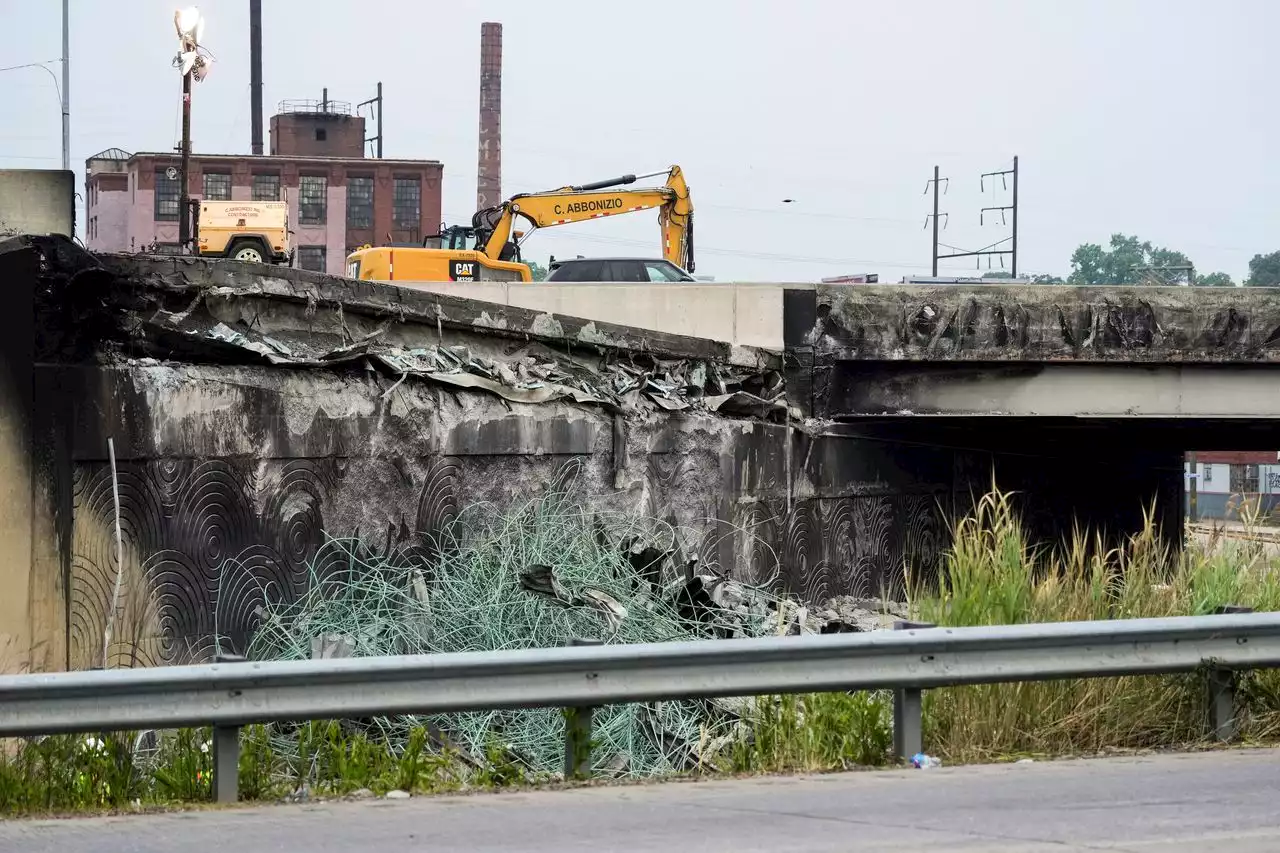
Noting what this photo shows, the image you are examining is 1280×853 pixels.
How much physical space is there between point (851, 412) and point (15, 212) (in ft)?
27.9

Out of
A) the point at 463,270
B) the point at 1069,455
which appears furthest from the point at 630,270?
the point at 1069,455

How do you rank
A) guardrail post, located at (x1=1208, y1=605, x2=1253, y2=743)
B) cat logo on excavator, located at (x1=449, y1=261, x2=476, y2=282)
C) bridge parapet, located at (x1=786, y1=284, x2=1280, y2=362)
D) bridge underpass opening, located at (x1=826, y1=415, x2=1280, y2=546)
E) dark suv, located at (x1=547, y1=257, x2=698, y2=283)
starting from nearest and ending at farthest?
guardrail post, located at (x1=1208, y1=605, x2=1253, y2=743), bridge parapet, located at (x1=786, y1=284, x2=1280, y2=362), bridge underpass opening, located at (x1=826, y1=415, x2=1280, y2=546), dark suv, located at (x1=547, y1=257, x2=698, y2=283), cat logo on excavator, located at (x1=449, y1=261, x2=476, y2=282)

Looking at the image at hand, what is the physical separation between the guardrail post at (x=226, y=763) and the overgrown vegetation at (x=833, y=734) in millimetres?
148

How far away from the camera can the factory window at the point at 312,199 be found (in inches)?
2672

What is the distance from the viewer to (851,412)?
47.9 ft

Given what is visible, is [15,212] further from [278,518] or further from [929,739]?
[929,739]

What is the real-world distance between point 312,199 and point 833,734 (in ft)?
213

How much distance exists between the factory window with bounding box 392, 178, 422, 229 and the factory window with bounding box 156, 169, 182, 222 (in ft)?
33.0

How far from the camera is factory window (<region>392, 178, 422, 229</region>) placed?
226 ft

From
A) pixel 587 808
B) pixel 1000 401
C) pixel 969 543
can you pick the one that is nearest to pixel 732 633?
pixel 969 543

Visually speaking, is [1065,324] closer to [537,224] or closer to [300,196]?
[537,224]

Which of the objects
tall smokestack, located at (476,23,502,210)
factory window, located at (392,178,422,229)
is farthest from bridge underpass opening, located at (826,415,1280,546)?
factory window, located at (392,178,422,229)

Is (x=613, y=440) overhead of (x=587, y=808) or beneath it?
overhead

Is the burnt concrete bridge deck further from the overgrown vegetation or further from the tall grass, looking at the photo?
the tall grass
